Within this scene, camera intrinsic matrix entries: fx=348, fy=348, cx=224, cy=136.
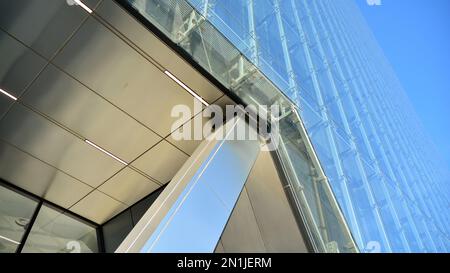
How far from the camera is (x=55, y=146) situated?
18.9 feet

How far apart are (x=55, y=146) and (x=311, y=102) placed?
4947mm

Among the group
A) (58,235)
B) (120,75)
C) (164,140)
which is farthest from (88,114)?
(58,235)

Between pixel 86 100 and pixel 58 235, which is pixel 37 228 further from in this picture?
pixel 86 100

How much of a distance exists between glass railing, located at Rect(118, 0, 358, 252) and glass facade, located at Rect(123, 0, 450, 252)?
1 cm

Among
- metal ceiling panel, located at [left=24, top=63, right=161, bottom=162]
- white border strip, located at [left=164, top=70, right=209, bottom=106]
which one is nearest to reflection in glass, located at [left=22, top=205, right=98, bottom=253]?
metal ceiling panel, located at [left=24, top=63, right=161, bottom=162]

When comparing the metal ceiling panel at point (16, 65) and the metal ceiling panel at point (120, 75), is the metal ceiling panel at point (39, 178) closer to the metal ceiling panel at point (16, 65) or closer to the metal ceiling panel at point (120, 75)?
the metal ceiling panel at point (16, 65)

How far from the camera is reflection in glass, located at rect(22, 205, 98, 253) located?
6.27m

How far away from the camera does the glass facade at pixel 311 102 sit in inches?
191

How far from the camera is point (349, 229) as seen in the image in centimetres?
539

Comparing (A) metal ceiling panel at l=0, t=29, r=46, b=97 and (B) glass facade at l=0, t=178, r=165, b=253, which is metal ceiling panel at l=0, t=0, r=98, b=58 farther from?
(B) glass facade at l=0, t=178, r=165, b=253

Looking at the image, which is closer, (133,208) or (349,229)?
(349,229)
